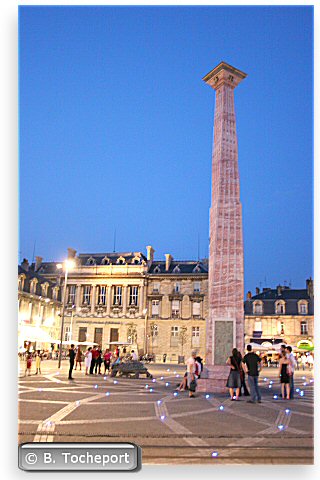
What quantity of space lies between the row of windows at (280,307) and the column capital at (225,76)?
35384mm

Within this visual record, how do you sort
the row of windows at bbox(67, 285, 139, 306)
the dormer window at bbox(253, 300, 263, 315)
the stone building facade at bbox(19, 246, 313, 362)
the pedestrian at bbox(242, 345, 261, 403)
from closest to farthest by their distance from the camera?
1. the pedestrian at bbox(242, 345, 261, 403)
2. the stone building facade at bbox(19, 246, 313, 362)
3. the dormer window at bbox(253, 300, 263, 315)
4. the row of windows at bbox(67, 285, 139, 306)

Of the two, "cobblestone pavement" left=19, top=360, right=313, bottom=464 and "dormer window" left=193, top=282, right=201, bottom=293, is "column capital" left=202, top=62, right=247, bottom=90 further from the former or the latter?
"dormer window" left=193, top=282, right=201, bottom=293

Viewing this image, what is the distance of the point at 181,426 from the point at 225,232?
356 inches

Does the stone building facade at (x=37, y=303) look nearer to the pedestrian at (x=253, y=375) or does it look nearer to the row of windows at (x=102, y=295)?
the row of windows at (x=102, y=295)

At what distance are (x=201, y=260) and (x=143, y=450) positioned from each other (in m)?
46.7

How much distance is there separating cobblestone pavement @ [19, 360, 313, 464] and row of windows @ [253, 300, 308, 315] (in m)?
37.2

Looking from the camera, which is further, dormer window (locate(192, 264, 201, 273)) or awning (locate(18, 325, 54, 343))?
dormer window (locate(192, 264, 201, 273))

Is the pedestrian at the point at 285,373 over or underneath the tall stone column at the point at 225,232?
underneath

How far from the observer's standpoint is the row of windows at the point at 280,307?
48000 mm

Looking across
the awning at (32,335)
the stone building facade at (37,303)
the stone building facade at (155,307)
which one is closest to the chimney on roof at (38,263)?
the stone building facade at (155,307)

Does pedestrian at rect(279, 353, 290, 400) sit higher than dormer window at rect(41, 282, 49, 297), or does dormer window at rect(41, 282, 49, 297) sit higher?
dormer window at rect(41, 282, 49, 297)

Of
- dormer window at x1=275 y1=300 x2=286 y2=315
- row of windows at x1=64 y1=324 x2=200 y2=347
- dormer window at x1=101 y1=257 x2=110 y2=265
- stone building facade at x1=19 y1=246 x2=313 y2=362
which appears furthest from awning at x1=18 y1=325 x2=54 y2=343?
dormer window at x1=275 y1=300 x2=286 y2=315

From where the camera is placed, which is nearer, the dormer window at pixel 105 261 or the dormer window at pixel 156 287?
the dormer window at pixel 156 287

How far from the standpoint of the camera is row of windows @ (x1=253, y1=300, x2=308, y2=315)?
157 ft
